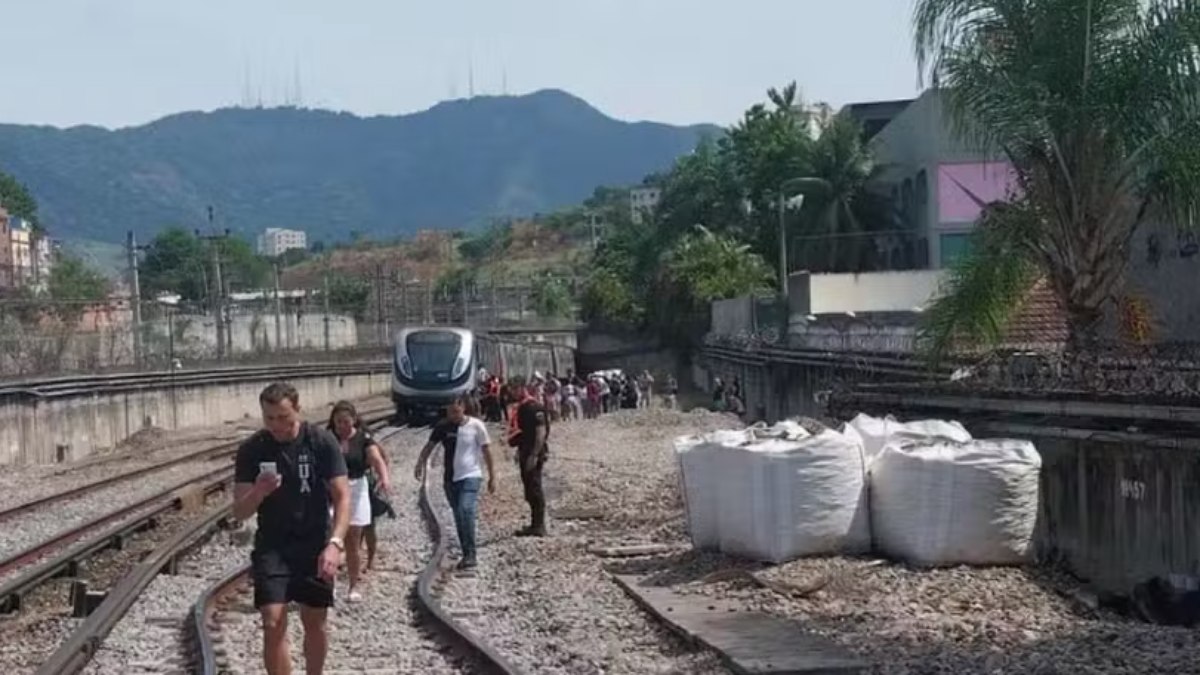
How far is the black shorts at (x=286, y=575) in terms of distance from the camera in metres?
9.61

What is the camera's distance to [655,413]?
53.4 meters

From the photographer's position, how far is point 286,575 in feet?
31.7

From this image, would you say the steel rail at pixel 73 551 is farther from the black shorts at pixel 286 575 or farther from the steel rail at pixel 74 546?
the black shorts at pixel 286 575

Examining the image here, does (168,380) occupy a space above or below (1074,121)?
below

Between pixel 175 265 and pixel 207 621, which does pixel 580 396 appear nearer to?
pixel 207 621

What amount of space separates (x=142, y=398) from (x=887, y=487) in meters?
44.9

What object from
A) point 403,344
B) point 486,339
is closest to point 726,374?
point 486,339

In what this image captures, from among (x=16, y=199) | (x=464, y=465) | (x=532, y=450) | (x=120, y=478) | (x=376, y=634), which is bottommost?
(x=120, y=478)

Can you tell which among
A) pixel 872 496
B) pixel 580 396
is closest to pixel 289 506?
pixel 872 496

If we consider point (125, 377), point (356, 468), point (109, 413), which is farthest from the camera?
point (125, 377)

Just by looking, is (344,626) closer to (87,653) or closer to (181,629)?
(181,629)

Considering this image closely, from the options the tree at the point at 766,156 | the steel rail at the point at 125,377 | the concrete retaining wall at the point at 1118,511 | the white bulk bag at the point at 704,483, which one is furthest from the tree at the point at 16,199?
the concrete retaining wall at the point at 1118,511

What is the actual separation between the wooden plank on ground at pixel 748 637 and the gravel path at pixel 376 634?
5.43ft

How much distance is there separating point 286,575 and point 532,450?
37.1 feet
